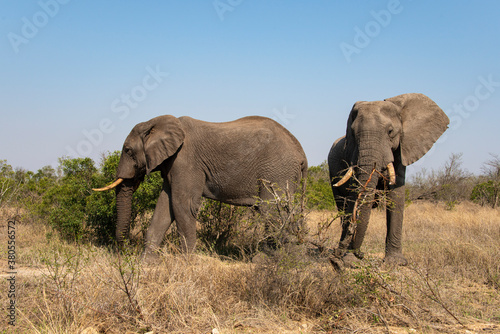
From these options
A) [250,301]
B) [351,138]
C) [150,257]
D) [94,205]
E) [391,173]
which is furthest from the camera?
[94,205]

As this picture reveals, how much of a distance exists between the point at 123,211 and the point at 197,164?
5.55ft

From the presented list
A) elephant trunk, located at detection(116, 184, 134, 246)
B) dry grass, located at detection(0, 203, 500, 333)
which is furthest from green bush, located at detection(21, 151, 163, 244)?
dry grass, located at detection(0, 203, 500, 333)

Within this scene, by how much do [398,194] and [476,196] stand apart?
13.0 metres

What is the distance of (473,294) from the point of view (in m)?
6.14

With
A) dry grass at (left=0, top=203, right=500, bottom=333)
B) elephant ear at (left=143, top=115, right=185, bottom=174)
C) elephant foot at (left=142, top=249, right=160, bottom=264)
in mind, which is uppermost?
elephant ear at (left=143, top=115, right=185, bottom=174)

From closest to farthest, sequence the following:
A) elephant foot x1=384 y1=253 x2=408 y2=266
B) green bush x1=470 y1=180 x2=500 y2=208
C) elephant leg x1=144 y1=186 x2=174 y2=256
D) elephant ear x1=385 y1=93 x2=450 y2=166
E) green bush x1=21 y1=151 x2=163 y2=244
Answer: elephant foot x1=384 y1=253 x2=408 y2=266 < elephant leg x1=144 y1=186 x2=174 y2=256 < elephant ear x1=385 y1=93 x2=450 y2=166 < green bush x1=21 y1=151 x2=163 y2=244 < green bush x1=470 y1=180 x2=500 y2=208

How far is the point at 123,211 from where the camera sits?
8594mm

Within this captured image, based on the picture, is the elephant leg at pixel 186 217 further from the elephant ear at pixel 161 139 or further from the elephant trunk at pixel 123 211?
the elephant trunk at pixel 123 211

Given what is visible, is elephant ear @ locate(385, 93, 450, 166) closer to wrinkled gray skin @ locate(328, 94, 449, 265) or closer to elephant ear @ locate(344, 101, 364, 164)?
wrinkled gray skin @ locate(328, 94, 449, 265)

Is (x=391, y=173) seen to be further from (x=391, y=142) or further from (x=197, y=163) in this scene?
(x=197, y=163)

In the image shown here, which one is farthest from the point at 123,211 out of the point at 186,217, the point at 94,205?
the point at 94,205

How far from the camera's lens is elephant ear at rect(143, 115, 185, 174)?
814 centimetres

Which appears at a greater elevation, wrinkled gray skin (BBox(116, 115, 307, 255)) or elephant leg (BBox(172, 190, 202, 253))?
wrinkled gray skin (BBox(116, 115, 307, 255))

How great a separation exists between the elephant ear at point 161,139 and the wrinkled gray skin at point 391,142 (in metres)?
2.94
